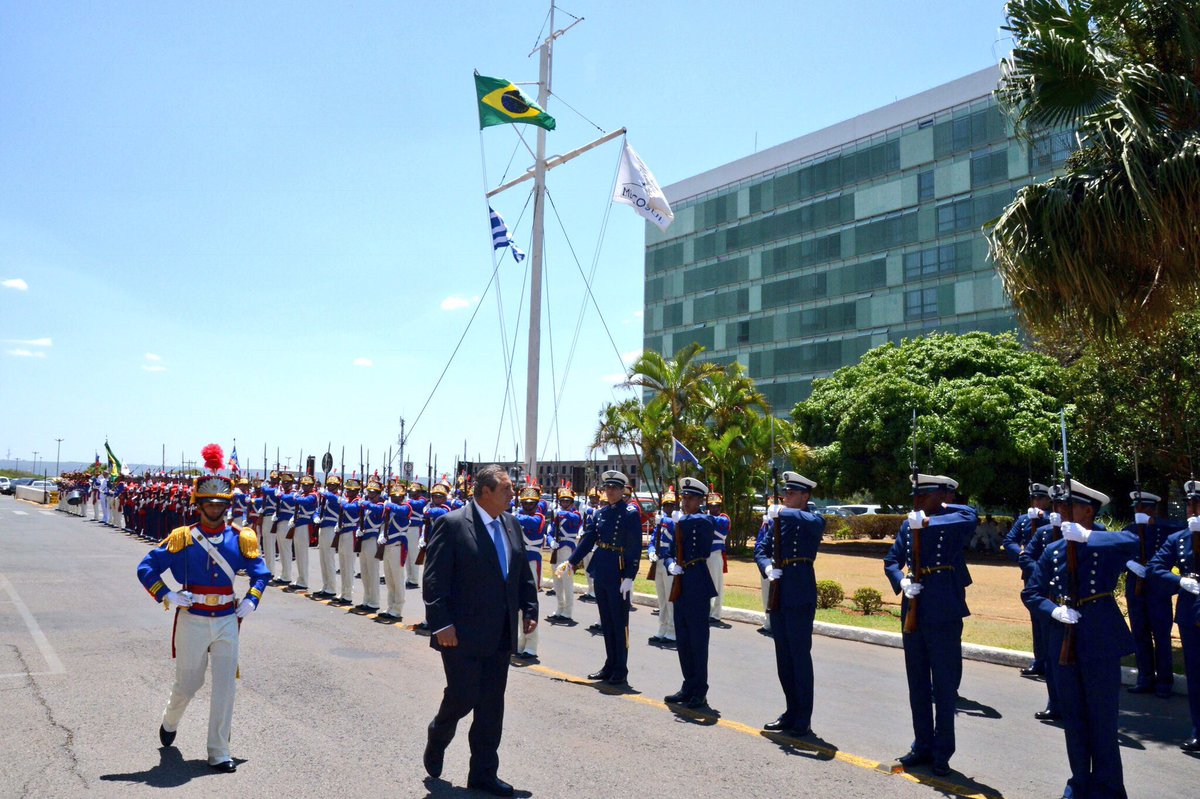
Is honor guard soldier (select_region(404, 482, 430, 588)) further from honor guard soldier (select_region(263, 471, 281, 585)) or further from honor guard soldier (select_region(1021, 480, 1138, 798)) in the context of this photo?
honor guard soldier (select_region(1021, 480, 1138, 798))

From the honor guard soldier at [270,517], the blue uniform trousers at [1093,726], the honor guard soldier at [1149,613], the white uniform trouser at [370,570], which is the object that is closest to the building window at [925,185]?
the honor guard soldier at [270,517]

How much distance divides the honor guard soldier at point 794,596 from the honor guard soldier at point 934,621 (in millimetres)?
941

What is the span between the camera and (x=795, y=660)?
745 centimetres

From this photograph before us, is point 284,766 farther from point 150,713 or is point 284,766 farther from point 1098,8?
point 1098,8

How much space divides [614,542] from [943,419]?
23.3 metres

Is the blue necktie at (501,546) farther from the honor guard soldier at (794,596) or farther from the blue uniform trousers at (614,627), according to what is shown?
the blue uniform trousers at (614,627)

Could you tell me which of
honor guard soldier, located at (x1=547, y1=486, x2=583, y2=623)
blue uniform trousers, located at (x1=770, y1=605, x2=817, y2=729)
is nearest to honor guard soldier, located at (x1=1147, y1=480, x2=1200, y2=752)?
blue uniform trousers, located at (x1=770, y1=605, x2=817, y2=729)

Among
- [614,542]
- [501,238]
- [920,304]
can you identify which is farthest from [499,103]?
[920,304]

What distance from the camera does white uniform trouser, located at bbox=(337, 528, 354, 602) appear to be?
15.2 meters

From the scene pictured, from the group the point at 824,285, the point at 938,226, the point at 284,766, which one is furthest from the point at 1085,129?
the point at 824,285

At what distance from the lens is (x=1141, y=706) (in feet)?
29.2

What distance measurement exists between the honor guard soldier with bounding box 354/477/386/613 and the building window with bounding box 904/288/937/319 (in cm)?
3755

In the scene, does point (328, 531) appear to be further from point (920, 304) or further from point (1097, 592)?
point (920, 304)

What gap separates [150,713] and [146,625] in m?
5.13
